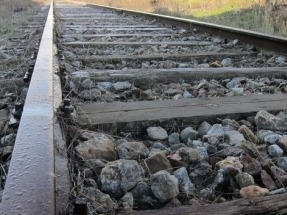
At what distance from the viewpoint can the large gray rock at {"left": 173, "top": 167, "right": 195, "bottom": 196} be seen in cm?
139

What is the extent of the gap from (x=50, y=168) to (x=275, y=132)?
118cm

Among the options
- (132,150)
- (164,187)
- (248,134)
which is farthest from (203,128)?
(164,187)

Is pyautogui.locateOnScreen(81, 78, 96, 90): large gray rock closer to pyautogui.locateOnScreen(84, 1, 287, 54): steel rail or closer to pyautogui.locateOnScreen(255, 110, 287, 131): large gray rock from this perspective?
pyautogui.locateOnScreen(255, 110, 287, 131): large gray rock

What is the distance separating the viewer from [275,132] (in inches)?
76.4

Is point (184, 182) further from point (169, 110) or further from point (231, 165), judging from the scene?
point (169, 110)

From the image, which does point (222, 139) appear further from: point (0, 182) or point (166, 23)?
point (166, 23)

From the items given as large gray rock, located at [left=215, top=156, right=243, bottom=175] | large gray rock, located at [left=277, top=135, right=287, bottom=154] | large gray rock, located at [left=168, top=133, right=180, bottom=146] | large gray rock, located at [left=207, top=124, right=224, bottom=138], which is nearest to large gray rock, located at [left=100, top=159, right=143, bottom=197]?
large gray rock, located at [left=215, top=156, right=243, bottom=175]

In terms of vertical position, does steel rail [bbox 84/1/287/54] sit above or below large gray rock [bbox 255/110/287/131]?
above

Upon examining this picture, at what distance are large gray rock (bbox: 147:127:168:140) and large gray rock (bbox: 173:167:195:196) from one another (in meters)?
0.39

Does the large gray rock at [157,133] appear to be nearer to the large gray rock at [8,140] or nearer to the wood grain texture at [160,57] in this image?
the large gray rock at [8,140]

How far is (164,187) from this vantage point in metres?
1.34

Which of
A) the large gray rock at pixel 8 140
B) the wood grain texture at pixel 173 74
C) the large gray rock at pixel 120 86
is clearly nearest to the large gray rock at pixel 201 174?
the large gray rock at pixel 8 140

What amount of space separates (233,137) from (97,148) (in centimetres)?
59

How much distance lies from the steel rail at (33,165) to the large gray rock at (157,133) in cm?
45
